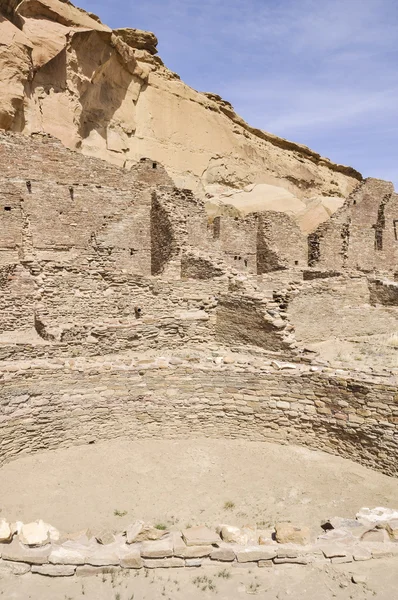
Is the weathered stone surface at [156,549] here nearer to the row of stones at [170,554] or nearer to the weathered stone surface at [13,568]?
the row of stones at [170,554]

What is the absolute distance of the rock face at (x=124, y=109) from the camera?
1939cm

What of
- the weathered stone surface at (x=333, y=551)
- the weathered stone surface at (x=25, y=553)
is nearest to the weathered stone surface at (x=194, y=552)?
the weathered stone surface at (x=333, y=551)

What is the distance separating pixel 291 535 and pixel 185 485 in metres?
2.37

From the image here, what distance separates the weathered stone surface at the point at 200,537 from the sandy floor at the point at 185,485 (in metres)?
1.14

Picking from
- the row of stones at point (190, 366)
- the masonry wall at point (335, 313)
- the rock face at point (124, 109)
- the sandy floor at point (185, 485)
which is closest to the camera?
the sandy floor at point (185, 485)

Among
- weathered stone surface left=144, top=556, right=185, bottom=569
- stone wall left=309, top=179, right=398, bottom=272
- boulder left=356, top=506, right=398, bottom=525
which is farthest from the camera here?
stone wall left=309, top=179, right=398, bottom=272

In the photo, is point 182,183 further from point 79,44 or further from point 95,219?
point 95,219

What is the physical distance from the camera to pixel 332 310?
14.6 meters

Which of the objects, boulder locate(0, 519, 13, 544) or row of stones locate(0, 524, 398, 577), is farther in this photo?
boulder locate(0, 519, 13, 544)

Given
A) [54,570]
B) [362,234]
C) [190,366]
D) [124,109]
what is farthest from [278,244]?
[54,570]

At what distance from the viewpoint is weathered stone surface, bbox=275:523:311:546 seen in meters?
4.87

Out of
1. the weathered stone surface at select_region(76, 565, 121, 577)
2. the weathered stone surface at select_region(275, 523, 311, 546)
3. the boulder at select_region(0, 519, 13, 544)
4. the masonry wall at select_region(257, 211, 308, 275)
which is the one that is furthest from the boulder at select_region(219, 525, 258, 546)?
the masonry wall at select_region(257, 211, 308, 275)

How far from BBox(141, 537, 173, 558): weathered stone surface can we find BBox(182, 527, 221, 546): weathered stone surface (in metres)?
0.18

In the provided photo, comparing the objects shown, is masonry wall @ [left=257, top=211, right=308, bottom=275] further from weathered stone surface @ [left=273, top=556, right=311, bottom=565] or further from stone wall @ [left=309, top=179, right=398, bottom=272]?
weathered stone surface @ [left=273, top=556, right=311, bottom=565]
